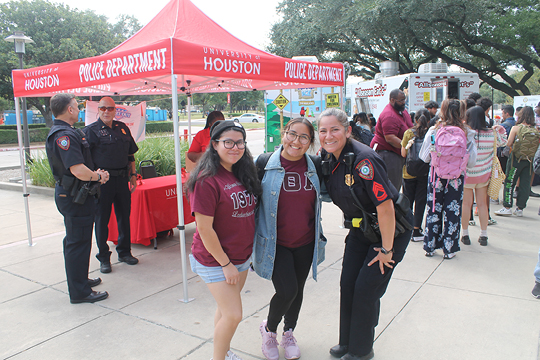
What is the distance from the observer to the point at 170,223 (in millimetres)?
5539

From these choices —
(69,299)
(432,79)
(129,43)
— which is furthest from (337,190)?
(432,79)

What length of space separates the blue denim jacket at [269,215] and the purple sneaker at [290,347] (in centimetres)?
54

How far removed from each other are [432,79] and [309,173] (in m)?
10.5

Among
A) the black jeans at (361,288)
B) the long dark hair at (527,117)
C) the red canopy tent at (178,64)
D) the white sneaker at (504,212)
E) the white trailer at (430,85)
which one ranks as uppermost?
the white trailer at (430,85)

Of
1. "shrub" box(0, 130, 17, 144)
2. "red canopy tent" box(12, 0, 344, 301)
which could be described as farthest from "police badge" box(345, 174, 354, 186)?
"shrub" box(0, 130, 17, 144)

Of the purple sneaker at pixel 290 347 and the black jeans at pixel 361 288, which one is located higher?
the black jeans at pixel 361 288

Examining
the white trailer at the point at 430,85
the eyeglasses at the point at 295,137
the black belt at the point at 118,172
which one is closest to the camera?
the eyeglasses at the point at 295,137

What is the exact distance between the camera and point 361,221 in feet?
8.32

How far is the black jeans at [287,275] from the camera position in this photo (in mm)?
2613

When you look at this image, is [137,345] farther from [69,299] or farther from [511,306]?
[511,306]

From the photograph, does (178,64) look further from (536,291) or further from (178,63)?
(536,291)

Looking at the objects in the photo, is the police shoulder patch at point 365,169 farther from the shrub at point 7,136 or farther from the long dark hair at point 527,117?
the shrub at point 7,136

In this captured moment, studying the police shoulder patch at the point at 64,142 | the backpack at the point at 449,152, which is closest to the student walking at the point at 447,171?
the backpack at the point at 449,152

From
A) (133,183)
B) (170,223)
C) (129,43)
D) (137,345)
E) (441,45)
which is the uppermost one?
(441,45)
